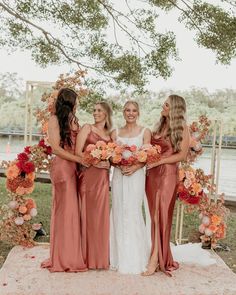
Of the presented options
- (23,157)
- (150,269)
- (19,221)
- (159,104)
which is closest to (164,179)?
(150,269)

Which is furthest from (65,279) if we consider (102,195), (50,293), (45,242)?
(45,242)

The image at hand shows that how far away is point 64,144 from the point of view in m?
5.62

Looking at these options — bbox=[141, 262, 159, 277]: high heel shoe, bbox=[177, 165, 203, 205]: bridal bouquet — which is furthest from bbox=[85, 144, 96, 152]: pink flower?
bbox=[177, 165, 203, 205]: bridal bouquet

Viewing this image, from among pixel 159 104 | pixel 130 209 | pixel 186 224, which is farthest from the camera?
pixel 159 104

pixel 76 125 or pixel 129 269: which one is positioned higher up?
pixel 76 125

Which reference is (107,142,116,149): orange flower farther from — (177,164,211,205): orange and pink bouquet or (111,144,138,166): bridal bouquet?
(177,164,211,205): orange and pink bouquet

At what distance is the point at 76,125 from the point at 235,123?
69.4 feet

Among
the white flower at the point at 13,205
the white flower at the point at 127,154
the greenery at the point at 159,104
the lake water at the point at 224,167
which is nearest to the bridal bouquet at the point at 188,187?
the white flower at the point at 127,154

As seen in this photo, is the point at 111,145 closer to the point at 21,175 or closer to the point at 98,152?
the point at 98,152

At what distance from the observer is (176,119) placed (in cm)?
545

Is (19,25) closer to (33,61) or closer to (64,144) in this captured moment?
(33,61)

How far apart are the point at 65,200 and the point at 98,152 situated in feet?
A: 2.32

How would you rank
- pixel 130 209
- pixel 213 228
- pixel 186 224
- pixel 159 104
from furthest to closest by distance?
pixel 159 104 < pixel 186 224 < pixel 213 228 < pixel 130 209

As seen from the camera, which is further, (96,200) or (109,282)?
(96,200)
